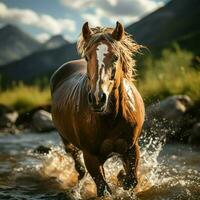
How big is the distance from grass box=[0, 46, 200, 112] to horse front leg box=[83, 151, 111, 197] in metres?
7.57

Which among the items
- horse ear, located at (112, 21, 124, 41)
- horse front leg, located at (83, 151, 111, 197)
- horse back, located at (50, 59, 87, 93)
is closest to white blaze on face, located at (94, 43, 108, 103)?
horse ear, located at (112, 21, 124, 41)

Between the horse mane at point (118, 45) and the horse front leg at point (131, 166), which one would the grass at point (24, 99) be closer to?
the horse front leg at point (131, 166)

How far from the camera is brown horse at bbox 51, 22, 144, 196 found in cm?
465

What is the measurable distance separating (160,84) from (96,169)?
9.66m

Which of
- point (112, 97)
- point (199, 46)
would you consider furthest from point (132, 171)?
point (199, 46)

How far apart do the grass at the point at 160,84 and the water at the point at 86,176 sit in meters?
3.10

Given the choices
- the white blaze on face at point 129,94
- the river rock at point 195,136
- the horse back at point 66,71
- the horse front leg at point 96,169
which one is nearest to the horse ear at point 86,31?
the white blaze on face at point 129,94

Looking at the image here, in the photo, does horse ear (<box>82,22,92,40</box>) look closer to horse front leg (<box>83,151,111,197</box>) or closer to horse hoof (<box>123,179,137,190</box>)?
horse front leg (<box>83,151,111,197</box>)

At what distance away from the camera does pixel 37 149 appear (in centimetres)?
1105

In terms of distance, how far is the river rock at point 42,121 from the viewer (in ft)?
50.3

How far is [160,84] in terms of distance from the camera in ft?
49.6

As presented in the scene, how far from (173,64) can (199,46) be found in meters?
101

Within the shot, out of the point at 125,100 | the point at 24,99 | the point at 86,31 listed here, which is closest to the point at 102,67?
the point at 86,31

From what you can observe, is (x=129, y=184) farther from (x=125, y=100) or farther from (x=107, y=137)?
(x=125, y=100)
